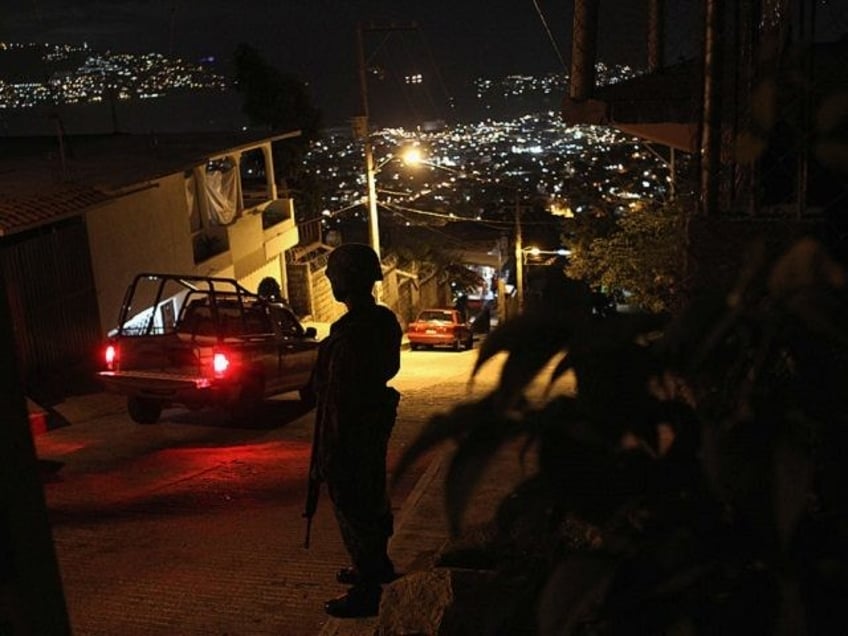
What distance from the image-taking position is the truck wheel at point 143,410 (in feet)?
37.2

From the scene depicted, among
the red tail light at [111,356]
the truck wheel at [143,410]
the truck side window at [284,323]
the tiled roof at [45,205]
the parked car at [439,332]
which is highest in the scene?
the tiled roof at [45,205]

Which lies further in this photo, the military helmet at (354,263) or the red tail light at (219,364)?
the red tail light at (219,364)

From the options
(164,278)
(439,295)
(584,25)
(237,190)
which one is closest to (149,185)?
(237,190)

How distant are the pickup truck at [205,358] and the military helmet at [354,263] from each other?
22.1ft

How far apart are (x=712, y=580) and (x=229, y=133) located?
2558cm

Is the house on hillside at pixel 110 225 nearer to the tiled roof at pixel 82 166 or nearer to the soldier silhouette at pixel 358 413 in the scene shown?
the tiled roof at pixel 82 166

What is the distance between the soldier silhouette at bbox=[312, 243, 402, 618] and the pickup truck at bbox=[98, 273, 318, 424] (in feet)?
21.4

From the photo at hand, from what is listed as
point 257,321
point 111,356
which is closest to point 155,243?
point 257,321

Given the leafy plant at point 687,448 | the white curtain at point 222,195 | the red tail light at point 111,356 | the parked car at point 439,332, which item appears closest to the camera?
the leafy plant at point 687,448

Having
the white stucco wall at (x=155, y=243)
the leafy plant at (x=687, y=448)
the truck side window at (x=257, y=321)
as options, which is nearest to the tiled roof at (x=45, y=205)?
the white stucco wall at (x=155, y=243)

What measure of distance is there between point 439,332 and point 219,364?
717 inches

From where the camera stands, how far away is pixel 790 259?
1262 millimetres

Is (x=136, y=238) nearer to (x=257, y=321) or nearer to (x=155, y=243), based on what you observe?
(x=155, y=243)

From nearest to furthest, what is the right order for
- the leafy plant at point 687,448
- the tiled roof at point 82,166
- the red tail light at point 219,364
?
the leafy plant at point 687,448 → the red tail light at point 219,364 → the tiled roof at point 82,166
